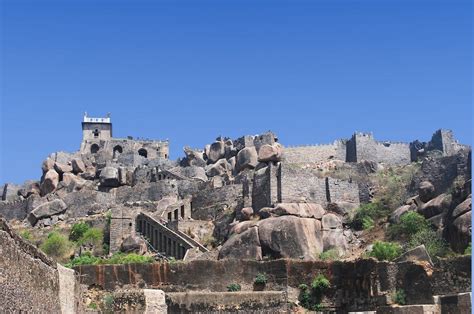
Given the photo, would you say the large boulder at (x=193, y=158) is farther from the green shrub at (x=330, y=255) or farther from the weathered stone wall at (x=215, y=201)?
the green shrub at (x=330, y=255)

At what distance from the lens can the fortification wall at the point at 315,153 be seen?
3191 inches

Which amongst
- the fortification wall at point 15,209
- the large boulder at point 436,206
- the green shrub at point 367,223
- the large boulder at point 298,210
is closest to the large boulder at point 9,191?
the fortification wall at point 15,209

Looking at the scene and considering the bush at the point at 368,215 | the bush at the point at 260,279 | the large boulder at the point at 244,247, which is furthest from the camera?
the bush at the point at 368,215

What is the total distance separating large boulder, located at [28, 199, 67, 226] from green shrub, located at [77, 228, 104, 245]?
919 cm

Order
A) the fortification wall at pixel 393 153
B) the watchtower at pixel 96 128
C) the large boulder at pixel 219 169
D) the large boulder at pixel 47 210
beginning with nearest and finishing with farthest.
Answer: the large boulder at pixel 47 210
the large boulder at pixel 219 169
the fortification wall at pixel 393 153
the watchtower at pixel 96 128

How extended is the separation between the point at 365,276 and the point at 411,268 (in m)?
2.86

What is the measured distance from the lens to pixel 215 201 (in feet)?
202

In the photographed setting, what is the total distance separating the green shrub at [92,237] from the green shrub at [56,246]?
110 centimetres

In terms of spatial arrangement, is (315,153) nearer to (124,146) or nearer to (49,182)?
(49,182)

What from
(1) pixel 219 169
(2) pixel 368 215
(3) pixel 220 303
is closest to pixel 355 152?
(1) pixel 219 169

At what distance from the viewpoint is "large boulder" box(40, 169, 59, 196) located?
77.4 meters

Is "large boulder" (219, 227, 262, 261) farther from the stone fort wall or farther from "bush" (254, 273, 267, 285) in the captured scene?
the stone fort wall

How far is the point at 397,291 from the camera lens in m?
32.6

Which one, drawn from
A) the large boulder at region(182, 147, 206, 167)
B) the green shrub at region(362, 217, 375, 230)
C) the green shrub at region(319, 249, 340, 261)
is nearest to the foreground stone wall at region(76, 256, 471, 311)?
the green shrub at region(319, 249, 340, 261)
